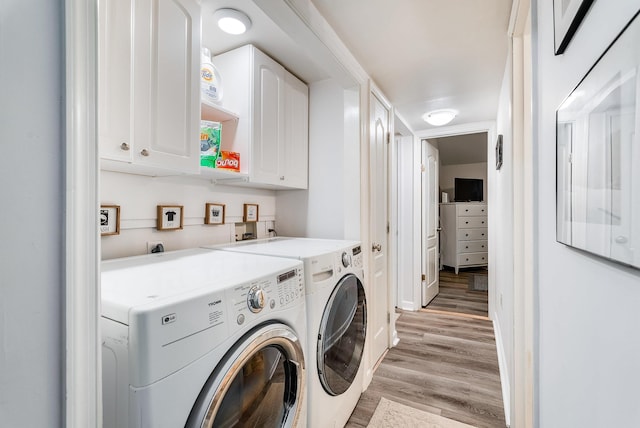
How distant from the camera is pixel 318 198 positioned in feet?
6.75

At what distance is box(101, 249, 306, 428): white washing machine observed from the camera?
0.60 metres

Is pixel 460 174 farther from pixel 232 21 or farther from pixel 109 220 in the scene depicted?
pixel 109 220

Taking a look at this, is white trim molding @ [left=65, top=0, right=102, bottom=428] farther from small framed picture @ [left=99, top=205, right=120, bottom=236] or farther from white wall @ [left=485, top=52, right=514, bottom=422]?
white wall @ [left=485, top=52, right=514, bottom=422]

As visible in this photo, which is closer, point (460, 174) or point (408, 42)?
point (408, 42)

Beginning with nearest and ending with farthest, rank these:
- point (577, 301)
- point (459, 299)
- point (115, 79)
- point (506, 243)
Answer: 1. point (577, 301)
2. point (115, 79)
3. point (506, 243)
4. point (459, 299)

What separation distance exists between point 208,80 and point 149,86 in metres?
0.50

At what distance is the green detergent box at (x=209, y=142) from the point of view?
4.93 ft

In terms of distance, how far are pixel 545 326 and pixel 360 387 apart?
4.13 feet

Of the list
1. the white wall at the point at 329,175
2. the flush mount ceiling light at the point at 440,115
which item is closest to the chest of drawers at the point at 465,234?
the flush mount ceiling light at the point at 440,115

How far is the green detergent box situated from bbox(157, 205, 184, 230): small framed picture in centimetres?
30

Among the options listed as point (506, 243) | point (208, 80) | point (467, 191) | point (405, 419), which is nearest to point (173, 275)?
point (208, 80)

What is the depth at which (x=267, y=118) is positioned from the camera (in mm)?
1770

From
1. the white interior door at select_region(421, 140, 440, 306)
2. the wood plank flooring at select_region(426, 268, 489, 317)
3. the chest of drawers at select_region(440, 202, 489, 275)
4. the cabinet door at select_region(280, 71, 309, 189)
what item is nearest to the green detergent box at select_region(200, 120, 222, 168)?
the cabinet door at select_region(280, 71, 309, 189)

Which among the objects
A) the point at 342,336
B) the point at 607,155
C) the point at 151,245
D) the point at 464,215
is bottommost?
the point at 342,336
